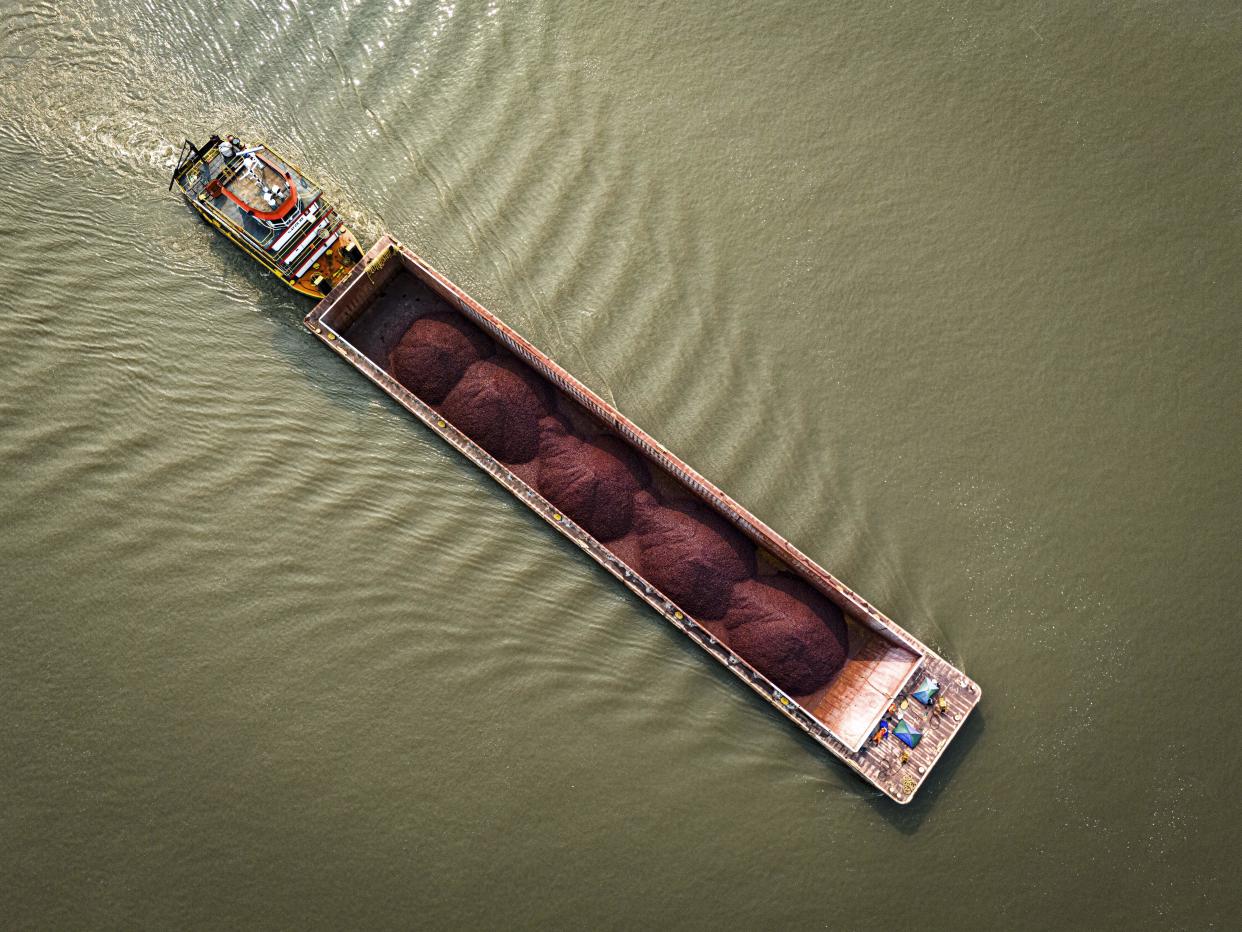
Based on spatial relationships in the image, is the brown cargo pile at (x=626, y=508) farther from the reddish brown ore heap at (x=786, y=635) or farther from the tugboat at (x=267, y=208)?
the tugboat at (x=267, y=208)

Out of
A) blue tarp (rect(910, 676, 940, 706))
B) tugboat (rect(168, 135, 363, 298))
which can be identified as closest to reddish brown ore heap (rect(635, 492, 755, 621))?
blue tarp (rect(910, 676, 940, 706))

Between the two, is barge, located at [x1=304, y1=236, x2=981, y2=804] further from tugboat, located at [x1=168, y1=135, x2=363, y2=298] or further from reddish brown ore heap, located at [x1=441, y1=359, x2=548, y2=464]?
tugboat, located at [x1=168, y1=135, x2=363, y2=298]

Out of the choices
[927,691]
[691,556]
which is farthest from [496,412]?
[927,691]

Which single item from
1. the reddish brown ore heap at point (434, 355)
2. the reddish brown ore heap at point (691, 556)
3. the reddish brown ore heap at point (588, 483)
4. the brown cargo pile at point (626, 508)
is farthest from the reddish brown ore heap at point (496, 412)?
the reddish brown ore heap at point (691, 556)

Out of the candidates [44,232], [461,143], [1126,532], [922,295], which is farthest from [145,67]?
[1126,532]

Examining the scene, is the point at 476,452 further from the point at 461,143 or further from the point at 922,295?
the point at 922,295

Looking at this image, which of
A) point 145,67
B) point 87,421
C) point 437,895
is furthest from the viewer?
point 145,67
